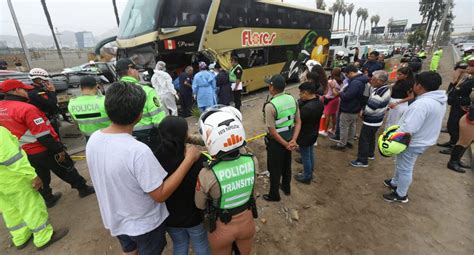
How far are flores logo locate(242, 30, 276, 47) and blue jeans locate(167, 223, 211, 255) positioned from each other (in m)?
8.69

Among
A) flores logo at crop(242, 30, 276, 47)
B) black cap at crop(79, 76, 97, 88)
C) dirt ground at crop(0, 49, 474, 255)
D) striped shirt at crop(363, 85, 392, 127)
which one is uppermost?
flores logo at crop(242, 30, 276, 47)

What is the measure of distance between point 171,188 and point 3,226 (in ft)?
11.7

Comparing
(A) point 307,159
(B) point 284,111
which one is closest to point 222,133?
(B) point 284,111

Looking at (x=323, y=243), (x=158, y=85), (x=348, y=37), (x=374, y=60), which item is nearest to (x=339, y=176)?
(x=323, y=243)

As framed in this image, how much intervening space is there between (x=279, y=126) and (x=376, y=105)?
2141mm

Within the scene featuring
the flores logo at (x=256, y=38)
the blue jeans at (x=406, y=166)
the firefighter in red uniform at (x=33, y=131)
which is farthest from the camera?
the flores logo at (x=256, y=38)

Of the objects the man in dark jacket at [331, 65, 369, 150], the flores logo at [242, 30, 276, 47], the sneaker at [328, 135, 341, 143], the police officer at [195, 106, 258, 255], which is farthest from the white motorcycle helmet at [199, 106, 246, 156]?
the flores logo at [242, 30, 276, 47]

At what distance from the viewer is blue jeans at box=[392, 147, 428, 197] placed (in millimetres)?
3148

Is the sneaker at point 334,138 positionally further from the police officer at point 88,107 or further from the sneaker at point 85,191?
the sneaker at point 85,191

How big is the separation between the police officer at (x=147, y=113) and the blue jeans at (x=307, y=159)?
2.29m

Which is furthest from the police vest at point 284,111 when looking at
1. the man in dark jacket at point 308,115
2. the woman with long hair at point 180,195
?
the woman with long hair at point 180,195

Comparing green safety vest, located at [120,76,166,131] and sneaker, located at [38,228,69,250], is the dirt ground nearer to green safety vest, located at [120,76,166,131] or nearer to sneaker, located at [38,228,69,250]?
sneaker, located at [38,228,69,250]

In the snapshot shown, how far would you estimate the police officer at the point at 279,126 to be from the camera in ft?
9.84

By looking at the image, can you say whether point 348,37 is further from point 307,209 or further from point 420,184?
point 307,209
